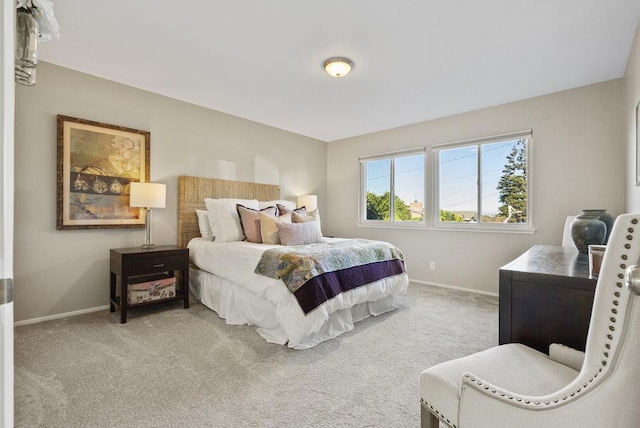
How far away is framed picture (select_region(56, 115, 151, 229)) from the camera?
2871 millimetres

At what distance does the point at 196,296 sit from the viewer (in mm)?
3490

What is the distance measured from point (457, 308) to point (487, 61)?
2.47 meters

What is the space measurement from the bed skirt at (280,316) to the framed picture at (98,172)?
3.62 feet

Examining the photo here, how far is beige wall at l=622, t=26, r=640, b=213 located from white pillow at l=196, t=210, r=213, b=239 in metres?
4.05

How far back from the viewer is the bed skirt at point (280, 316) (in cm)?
230

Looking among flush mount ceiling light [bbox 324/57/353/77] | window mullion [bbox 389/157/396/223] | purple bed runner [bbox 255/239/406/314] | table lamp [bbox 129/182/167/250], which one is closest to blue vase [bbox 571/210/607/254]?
purple bed runner [bbox 255/239/406/314]

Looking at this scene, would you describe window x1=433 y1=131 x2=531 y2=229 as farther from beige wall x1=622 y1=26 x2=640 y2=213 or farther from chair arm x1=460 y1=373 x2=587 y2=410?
chair arm x1=460 y1=373 x2=587 y2=410

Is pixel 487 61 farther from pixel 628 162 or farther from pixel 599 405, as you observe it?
pixel 599 405

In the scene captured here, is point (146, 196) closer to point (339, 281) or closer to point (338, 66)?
point (339, 281)

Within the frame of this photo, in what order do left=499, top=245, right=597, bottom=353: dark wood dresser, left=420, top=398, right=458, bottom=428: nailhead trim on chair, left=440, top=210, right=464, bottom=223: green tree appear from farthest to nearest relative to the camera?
left=440, top=210, right=464, bottom=223: green tree < left=499, top=245, right=597, bottom=353: dark wood dresser < left=420, top=398, right=458, bottom=428: nailhead trim on chair

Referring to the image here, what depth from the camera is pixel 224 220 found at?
3.52 m

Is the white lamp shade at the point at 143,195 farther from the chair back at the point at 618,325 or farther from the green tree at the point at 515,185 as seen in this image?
the green tree at the point at 515,185

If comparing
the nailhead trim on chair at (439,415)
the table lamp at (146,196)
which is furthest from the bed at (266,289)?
the nailhead trim on chair at (439,415)

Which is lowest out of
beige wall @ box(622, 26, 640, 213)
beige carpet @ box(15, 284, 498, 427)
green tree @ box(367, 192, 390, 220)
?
beige carpet @ box(15, 284, 498, 427)
